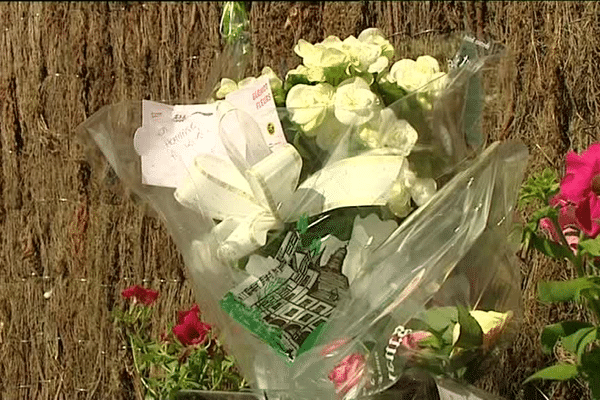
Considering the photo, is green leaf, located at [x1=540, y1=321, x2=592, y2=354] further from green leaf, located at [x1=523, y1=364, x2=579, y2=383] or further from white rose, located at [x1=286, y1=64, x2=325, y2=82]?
white rose, located at [x1=286, y1=64, x2=325, y2=82]

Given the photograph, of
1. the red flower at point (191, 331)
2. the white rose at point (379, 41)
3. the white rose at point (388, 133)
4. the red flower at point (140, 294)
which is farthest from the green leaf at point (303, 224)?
the red flower at point (140, 294)

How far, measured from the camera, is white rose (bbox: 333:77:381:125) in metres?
0.90

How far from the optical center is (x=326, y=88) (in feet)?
3.06

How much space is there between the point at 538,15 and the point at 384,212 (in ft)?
2.08

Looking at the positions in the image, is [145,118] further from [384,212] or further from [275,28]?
[275,28]

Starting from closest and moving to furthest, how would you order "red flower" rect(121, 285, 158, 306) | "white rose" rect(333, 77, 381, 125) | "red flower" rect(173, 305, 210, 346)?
"white rose" rect(333, 77, 381, 125), "red flower" rect(173, 305, 210, 346), "red flower" rect(121, 285, 158, 306)

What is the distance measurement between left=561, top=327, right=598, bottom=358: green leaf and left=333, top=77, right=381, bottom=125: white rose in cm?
29

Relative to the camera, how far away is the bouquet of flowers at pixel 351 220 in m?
0.89

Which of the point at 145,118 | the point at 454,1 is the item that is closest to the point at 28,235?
the point at 145,118

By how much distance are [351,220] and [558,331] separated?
23 cm

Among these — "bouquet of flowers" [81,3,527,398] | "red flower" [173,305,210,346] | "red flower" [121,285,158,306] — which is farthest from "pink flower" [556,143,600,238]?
"red flower" [121,285,158,306]

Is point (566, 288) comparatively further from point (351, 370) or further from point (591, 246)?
point (351, 370)

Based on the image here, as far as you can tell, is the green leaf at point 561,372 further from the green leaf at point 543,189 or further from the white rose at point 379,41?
the white rose at point 379,41

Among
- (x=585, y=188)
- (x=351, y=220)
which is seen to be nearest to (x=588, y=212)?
(x=585, y=188)
